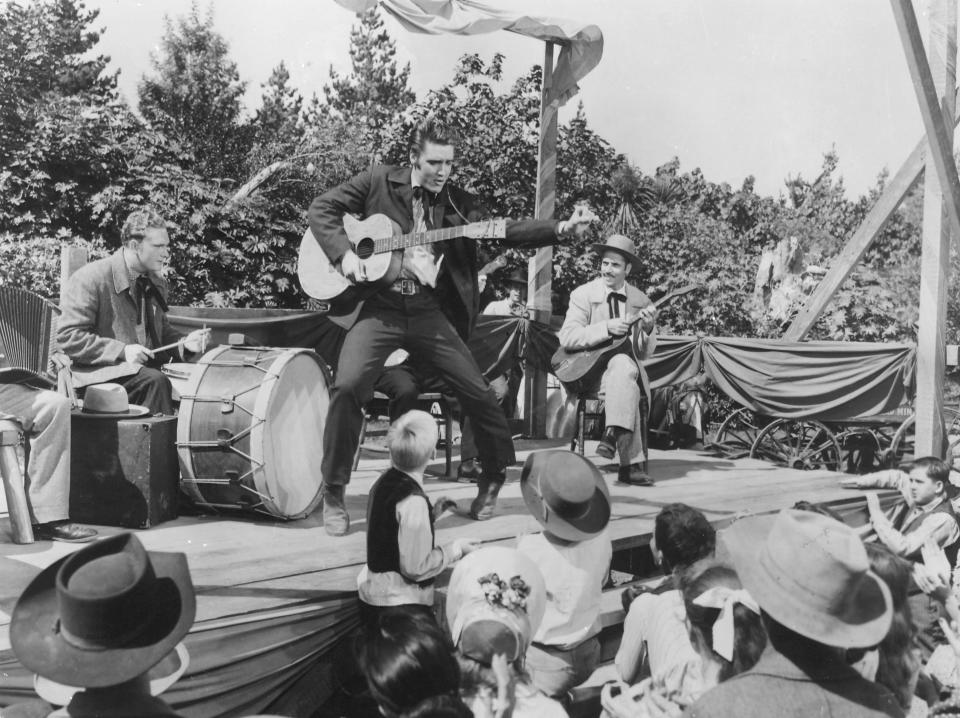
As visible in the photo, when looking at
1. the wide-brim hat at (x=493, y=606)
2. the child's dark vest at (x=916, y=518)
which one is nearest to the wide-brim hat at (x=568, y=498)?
the wide-brim hat at (x=493, y=606)

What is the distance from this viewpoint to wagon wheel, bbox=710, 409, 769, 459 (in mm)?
8242

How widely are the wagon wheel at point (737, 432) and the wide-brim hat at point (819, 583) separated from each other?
19.8ft

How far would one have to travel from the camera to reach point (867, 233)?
24.6 ft

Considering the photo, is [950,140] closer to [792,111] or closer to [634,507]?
[634,507]

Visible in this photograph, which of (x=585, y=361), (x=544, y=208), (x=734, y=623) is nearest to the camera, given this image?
(x=734, y=623)

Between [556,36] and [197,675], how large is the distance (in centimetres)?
578

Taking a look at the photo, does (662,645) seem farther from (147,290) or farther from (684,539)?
(147,290)

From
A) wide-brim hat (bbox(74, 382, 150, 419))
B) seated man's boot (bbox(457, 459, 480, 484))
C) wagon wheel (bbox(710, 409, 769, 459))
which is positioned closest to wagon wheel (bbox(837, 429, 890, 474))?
wagon wheel (bbox(710, 409, 769, 459))

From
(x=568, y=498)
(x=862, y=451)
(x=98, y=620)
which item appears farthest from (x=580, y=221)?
(x=862, y=451)

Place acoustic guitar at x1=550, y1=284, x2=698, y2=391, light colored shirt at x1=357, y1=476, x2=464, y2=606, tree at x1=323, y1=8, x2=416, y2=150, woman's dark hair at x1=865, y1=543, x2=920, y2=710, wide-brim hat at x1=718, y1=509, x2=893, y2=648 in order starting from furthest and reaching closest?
tree at x1=323, y1=8, x2=416, y2=150 < acoustic guitar at x1=550, y1=284, x2=698, y2=391 < light colored shirt at x1=357, y1=476, x2=464, y2=606 < woman's dark hair at x1=865, y1=543, x2=920, y2=710 < wide-brim hat at x1=718, y1=509, x2=893, y2=648

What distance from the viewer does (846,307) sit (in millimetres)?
13523

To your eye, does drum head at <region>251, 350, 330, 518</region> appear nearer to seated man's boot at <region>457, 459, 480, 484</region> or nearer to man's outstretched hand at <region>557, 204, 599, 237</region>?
seated man's boot at <region>457, 459, 480, 484</region>

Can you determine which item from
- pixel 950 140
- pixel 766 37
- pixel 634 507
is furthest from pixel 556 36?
pixel 766 37

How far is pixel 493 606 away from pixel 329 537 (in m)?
1.47
